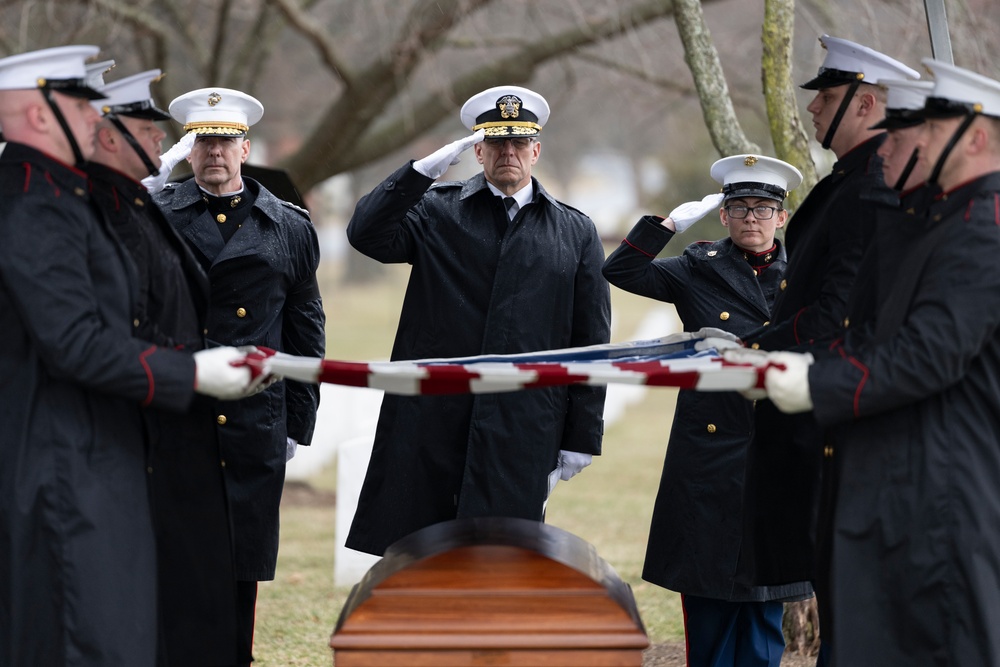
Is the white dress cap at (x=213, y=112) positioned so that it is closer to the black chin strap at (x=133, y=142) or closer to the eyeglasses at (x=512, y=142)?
the eyeglasses at (x=512, y=142)

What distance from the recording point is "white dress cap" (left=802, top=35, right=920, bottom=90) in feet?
14.0

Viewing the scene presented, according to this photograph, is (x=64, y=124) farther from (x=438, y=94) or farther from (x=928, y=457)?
(x=438, y=94)

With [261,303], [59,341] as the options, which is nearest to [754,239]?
[261,303]

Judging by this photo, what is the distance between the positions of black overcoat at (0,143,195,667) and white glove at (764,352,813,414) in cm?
157

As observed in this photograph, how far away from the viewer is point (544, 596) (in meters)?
3.32

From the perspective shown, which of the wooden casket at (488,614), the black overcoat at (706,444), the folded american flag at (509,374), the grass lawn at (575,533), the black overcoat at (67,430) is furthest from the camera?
the grass lawn at (575,533)

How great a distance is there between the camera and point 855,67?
4.32m

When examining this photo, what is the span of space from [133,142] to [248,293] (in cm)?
113

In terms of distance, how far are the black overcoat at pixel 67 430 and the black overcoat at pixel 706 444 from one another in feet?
7.09

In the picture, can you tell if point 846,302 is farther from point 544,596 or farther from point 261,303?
point 261,303

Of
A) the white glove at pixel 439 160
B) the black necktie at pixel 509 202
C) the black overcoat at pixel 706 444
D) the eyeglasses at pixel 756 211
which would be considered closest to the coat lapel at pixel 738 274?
the black overcoat at pixel 706 444

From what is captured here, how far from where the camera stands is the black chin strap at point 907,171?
369cm

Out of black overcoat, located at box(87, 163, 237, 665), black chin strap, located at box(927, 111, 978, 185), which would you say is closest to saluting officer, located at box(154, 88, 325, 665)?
black overcoat, located at box(87, 163, 237, 665)

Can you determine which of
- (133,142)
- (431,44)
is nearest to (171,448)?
(133,142)
